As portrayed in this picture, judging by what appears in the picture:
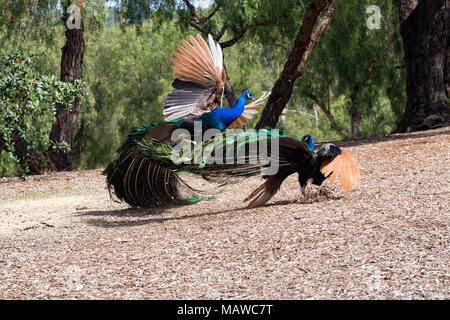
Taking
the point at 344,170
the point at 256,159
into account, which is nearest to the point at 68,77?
the point at 256,159

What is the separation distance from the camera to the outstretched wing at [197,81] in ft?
20.1

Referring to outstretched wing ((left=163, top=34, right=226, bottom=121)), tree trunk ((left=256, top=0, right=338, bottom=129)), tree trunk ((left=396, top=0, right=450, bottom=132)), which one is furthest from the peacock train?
tree trunk ((left=396, top=0, right=450, bottom=132))

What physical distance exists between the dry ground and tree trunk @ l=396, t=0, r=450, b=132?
3.90m

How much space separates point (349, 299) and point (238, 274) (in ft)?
2.77

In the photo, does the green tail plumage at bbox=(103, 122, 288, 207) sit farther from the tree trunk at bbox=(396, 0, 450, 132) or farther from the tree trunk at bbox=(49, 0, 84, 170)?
the tree trunk at bbox=(396, 0, 450, 132)

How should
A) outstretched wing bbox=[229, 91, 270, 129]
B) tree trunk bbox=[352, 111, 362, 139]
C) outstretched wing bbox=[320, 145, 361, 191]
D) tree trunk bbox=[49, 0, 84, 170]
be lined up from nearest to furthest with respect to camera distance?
1. outstretched wing bbox=[320, 145, 361, 191]
2. outstretched wing bbox=[229, 91, 270, 129]
3. tree trunk bbox=[49, 0, 84, 170]
4. tree trunk bbox=[352, 111, 362, 139]

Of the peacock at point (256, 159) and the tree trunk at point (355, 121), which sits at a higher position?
the tree trunk at point (355, 121)

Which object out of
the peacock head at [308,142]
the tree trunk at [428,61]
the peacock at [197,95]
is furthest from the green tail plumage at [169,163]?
the tree trunk at [428,61]

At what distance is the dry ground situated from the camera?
3.47m

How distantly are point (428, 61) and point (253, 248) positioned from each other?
24.8 feet

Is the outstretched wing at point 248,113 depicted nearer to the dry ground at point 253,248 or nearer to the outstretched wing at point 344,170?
the dry ground at point 253,248

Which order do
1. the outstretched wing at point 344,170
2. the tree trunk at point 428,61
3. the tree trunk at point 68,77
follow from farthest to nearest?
the tree trunk at point 68,77 → the tree trunk at point 428,61 → the outstretched wing at point 344,170

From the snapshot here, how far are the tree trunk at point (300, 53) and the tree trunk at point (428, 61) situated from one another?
161 cm

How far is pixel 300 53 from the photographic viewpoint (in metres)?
10.1
